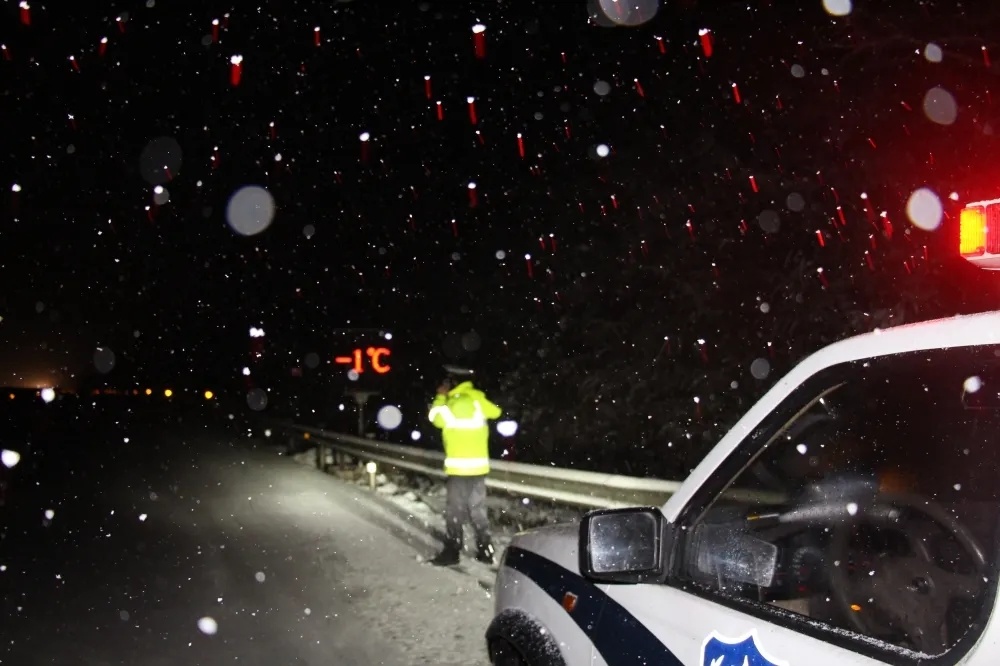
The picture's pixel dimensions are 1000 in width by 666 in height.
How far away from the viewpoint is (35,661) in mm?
5957

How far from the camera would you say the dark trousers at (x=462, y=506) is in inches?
351

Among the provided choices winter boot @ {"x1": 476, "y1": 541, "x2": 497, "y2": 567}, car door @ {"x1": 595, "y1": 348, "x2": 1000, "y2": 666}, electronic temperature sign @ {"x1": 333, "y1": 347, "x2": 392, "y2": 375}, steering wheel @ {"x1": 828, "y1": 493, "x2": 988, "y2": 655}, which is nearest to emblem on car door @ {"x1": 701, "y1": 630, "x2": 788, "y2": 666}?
car door @ {"x1": 595, "y1": 348, "x2": 1000, "y2": 666}

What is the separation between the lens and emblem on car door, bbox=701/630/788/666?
2.14m

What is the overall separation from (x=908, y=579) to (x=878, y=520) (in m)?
0.24

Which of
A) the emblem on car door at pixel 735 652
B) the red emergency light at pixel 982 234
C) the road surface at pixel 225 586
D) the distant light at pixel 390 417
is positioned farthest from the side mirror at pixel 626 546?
the distant light at pixel 390 417

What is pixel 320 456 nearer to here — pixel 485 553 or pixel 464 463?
pixel 485 553

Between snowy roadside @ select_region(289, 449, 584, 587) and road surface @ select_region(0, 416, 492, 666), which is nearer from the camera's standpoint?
road surface @ select_region(0, 416, 492, 666)

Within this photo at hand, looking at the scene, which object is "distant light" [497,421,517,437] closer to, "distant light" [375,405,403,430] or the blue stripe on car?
"distant light" [375,405,403,430]

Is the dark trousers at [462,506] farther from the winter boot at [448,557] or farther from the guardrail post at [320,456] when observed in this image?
the guardrail post at [320,456]

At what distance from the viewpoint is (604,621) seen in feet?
9.30

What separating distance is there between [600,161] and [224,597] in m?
9.77

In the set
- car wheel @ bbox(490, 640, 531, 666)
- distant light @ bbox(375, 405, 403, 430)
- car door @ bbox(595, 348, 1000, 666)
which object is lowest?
distant light @ bbox(375, 405, 403, 430)

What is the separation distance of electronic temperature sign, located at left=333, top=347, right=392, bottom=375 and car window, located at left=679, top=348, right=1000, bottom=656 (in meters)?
13.2

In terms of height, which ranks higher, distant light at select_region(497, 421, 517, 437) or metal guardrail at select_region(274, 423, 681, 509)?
metal guardrail at select_region(274, 423, 681, 509)
